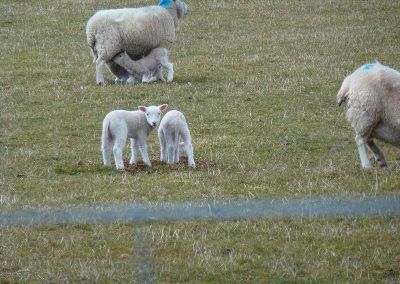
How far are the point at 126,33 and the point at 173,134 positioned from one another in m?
6.55

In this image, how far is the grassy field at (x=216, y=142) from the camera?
7340 mm

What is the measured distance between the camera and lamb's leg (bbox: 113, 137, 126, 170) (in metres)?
10.5

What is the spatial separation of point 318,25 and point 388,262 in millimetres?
16469

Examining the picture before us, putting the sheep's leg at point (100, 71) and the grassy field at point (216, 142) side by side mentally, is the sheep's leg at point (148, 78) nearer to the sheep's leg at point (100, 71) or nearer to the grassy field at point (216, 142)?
the grassy field at point (216, 142)

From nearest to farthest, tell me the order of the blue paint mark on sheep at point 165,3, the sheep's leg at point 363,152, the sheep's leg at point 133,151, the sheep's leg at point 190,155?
the sheep's leg at point 363,152 < the sheep's leg at point 190,155 < the sheep's leg at point 133,151 < the blue paint mark on sheep at point 165,3

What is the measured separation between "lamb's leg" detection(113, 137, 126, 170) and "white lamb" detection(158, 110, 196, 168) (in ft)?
1.76

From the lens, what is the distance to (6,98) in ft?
52.6

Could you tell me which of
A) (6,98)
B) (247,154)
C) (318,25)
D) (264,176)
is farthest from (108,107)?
(318,25)

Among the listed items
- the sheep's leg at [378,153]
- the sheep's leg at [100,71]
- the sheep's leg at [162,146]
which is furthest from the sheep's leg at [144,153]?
the sheep's leg at [100,71]

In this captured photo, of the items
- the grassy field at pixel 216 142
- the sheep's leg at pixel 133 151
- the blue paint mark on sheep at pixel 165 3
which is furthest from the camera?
the blue paint mark on sheep at pixel 165 3

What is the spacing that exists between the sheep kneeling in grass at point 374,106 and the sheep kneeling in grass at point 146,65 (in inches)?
263

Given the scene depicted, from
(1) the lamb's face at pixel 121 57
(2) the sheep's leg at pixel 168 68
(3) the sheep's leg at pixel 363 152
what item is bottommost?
(3) the sheep's leg at pixel 363 152

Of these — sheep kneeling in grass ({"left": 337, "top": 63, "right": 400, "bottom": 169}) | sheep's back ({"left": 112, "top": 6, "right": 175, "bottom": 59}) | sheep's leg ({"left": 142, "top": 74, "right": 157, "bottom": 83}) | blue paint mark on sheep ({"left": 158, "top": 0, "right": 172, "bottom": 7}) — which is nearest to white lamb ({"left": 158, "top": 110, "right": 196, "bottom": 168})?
sheep kneeling in grass ({"left": 337, "top": 63, "right": 400, "bottom": 169})

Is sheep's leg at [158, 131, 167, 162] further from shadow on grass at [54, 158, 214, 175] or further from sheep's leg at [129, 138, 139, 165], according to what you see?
sheep's leg at [129, 138, 139, 165]
